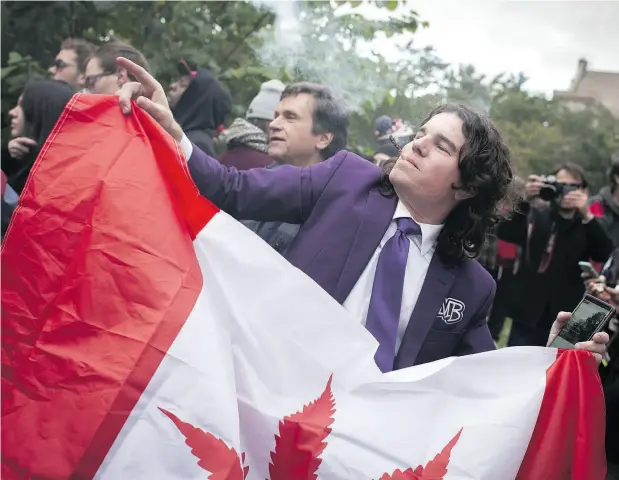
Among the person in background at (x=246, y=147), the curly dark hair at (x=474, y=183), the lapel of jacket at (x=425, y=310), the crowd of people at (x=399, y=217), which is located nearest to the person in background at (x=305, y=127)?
the person in background at (x=246, y=147)

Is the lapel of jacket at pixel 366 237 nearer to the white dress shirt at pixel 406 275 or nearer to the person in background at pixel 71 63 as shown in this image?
the white dress shirt at pixel 406 275

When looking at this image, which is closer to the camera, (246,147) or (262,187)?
(262,187)

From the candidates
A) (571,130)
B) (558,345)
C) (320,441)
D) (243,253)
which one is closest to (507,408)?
(558,345)

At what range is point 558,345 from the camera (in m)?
2.21

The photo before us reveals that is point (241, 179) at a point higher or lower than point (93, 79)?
lower

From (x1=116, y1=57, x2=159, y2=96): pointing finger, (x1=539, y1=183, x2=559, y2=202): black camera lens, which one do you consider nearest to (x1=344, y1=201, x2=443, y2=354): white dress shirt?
(x1=116, y1=57, x2=159, y2=96): pointing finger

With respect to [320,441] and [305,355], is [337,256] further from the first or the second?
[320,441]

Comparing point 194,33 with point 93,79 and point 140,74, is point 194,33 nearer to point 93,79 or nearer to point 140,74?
point 93,79

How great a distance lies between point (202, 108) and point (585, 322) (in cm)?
251

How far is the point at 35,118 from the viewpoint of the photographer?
374cm

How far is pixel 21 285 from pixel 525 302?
398 centimetres

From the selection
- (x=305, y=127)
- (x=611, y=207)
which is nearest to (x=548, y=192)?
(x=611, y=207)

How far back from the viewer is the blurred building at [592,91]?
1242 centimetres

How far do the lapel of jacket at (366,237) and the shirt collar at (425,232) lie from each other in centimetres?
2
